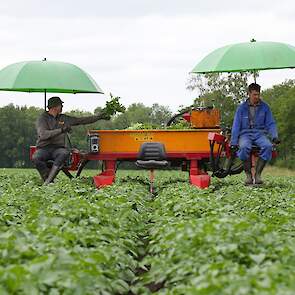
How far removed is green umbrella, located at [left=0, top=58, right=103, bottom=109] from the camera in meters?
13.4

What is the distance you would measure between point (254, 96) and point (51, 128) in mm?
3616

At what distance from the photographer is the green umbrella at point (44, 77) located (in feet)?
43.9

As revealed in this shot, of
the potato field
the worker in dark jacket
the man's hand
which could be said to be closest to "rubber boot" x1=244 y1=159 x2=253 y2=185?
the man's hand

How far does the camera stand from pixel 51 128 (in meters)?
13.6

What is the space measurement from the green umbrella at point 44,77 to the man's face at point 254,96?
3.03 meters

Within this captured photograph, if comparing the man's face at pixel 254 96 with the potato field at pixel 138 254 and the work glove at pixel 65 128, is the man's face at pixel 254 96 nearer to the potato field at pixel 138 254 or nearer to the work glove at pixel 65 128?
the work glove at pixel 65 128

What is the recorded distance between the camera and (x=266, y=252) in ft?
16.1

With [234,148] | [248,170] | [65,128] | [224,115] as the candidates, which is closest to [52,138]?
[65,128]

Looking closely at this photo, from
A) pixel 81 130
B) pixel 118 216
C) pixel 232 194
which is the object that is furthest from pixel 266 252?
pixel 81 130

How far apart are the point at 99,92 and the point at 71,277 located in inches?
421

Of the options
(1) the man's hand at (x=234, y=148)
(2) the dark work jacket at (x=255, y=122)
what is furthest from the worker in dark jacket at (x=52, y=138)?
(2) the dark work jacket at (x=255, y=122)

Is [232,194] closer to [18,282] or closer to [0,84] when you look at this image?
[0,84]

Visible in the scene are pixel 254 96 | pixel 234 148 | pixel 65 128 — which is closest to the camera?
pixel 254 96

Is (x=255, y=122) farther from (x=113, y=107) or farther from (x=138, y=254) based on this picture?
(x=138, y=254)
